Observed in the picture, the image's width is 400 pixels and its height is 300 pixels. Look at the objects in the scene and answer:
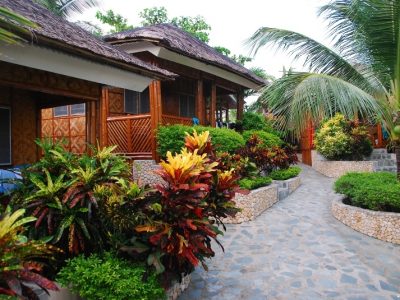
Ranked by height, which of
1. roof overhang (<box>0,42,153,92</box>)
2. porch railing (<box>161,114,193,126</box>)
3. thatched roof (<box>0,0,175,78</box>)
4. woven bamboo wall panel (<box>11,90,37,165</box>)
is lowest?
woven bamboo wall panel (<box>11,90,37,165</box>)

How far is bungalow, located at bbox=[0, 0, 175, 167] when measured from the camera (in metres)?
4.44

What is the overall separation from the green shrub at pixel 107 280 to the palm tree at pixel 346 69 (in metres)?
3.59

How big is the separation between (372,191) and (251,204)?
2454mm

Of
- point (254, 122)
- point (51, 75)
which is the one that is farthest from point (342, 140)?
point (51, 75)

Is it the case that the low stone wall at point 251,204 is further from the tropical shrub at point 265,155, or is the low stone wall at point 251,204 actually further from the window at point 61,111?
the window at point 61,111

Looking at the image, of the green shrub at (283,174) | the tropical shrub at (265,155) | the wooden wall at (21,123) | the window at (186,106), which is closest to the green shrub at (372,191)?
the tropical shrub at (265,155)

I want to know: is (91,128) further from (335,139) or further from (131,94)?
(335,139)

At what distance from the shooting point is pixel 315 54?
7266 millimetres

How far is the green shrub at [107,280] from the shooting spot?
10.2 ft

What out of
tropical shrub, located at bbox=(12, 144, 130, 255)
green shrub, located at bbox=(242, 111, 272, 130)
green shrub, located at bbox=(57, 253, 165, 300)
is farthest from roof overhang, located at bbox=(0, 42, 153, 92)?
green shrub, located at bbox=(242, 111, 272, 130)

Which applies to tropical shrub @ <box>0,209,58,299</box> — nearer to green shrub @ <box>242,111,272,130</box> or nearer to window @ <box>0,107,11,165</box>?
window @ <box>0,107,11,165</box>

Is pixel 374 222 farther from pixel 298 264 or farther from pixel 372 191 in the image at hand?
pixel 298 264

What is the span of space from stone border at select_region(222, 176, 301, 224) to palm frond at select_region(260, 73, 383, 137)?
2106 millimetres

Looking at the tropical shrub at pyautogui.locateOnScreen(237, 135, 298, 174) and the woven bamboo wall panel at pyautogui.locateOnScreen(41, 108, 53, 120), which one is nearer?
the tropical shrub at pyautogui.locateOnScreen(237, 135, 298, 174)
